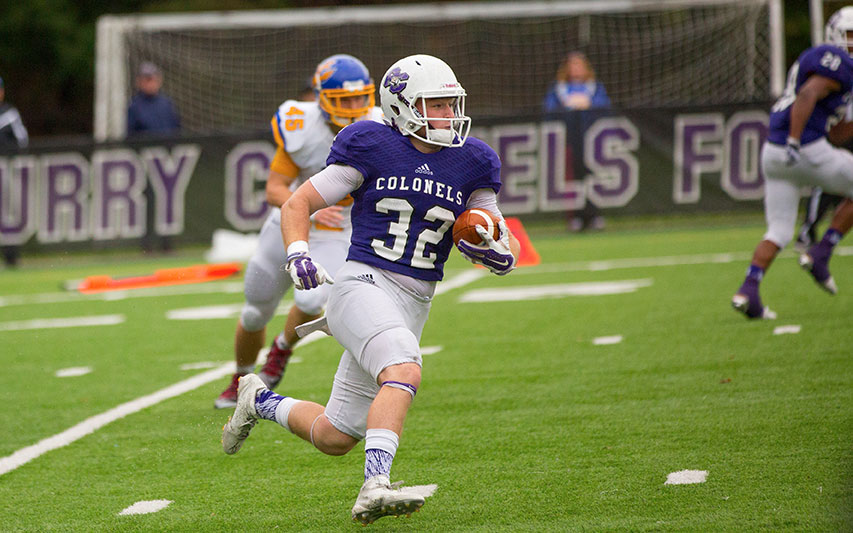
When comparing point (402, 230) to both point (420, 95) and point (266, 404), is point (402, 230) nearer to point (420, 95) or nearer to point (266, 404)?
point (420, 95)

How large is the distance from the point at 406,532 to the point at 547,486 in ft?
2.03

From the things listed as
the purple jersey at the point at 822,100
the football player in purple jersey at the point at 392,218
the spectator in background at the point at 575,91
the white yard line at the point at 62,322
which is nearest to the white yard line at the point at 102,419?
the football player in purple jersey at the point at 392,218

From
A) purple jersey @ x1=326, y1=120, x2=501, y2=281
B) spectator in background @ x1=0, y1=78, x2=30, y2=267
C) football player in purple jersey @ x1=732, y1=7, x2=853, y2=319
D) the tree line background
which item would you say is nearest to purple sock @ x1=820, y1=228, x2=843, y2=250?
football player in purple jersey @ x1=732, y1=7, x2=853, y2=319

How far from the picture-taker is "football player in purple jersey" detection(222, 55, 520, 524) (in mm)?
3754

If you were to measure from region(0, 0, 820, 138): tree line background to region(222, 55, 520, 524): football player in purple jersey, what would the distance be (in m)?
19.6

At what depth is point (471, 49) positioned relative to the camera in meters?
16.7

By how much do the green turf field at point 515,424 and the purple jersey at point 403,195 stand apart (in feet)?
2.78

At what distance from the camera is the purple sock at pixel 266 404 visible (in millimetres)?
3955

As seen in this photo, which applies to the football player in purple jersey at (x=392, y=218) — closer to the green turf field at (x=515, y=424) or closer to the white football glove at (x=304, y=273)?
the white football glove at (x=304, y=273)

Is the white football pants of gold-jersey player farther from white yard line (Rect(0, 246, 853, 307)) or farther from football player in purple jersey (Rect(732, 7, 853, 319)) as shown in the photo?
white yard line (Rect(0, 246, 853, 307))

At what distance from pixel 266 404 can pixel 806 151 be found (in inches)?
168

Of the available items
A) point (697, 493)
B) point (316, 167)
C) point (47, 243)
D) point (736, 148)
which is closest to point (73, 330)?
point (316, 167)

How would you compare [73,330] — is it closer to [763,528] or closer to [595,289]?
[595,289]

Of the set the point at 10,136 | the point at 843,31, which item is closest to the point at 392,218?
the point at 843,31
